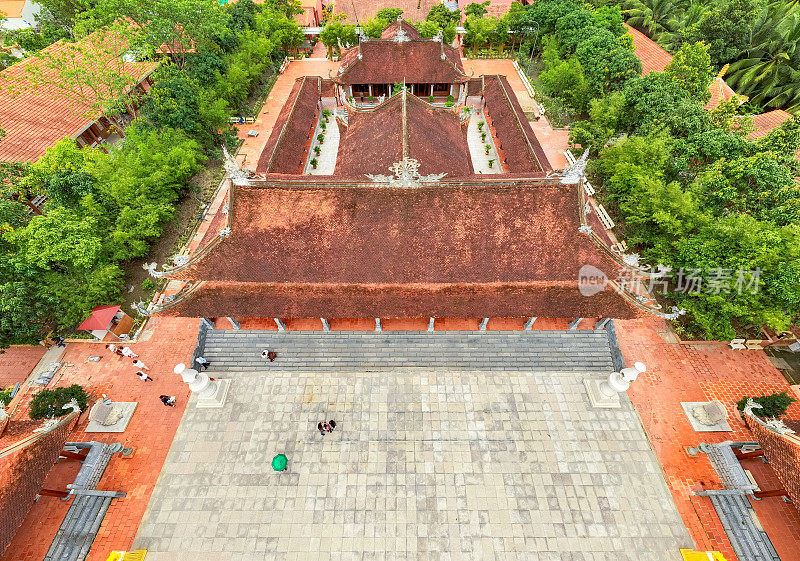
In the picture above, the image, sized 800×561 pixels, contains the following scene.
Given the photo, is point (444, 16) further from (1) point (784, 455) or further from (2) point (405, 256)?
(1) point (784, 455)

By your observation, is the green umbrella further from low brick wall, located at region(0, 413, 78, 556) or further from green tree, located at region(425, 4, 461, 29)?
green tree, located at region(425, 4, 461, 29)

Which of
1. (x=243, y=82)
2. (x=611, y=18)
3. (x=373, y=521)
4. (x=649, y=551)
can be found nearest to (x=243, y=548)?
(x=373, y=521)

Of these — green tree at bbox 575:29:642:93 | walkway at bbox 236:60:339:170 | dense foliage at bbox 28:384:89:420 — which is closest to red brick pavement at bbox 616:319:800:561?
green tree at bbox 575:29:642:93

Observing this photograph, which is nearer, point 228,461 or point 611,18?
point 228,461

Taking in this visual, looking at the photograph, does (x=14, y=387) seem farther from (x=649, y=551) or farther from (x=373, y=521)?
(x=649, y=551)

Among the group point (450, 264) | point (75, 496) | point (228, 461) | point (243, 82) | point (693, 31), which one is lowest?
point (75, 496)

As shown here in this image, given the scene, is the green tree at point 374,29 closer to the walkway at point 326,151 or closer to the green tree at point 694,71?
the walkway at point 326,151
